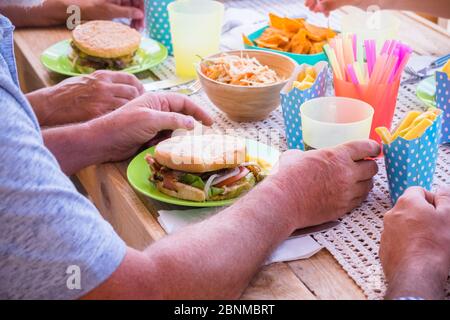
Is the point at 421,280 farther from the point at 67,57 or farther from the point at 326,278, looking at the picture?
the point at 67,57

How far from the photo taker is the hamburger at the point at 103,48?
5.45 ft

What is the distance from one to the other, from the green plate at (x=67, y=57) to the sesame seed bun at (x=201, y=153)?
59 centimetres

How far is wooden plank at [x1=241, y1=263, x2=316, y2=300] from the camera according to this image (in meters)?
0.87

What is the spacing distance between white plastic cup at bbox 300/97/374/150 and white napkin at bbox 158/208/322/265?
0.19 m

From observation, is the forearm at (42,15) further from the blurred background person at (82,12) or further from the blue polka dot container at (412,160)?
the blue polka dot container at (412,160)

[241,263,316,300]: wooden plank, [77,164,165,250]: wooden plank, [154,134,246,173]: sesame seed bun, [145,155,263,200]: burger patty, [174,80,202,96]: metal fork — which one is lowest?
[77,164,165,250]: wooden plank

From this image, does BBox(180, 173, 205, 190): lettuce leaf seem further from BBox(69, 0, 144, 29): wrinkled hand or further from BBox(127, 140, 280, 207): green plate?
BBox(69, 0, 144, 29): wrinkled hand

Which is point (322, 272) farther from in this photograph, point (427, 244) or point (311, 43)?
point (311, 43)

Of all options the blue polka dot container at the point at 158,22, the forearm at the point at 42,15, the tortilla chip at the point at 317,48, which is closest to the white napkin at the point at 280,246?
the tortilla chip at the point at 317,48

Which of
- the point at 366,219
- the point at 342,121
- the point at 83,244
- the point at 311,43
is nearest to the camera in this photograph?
the point at 83,244

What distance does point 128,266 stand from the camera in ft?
2.68

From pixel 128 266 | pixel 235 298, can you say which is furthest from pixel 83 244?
pixel 235 298

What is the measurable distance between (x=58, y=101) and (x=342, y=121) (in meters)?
0.66

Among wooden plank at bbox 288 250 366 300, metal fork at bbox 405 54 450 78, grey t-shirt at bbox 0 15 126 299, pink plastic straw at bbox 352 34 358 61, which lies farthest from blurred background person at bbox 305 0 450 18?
grey t-shirt at bbox 0 15 126 299
